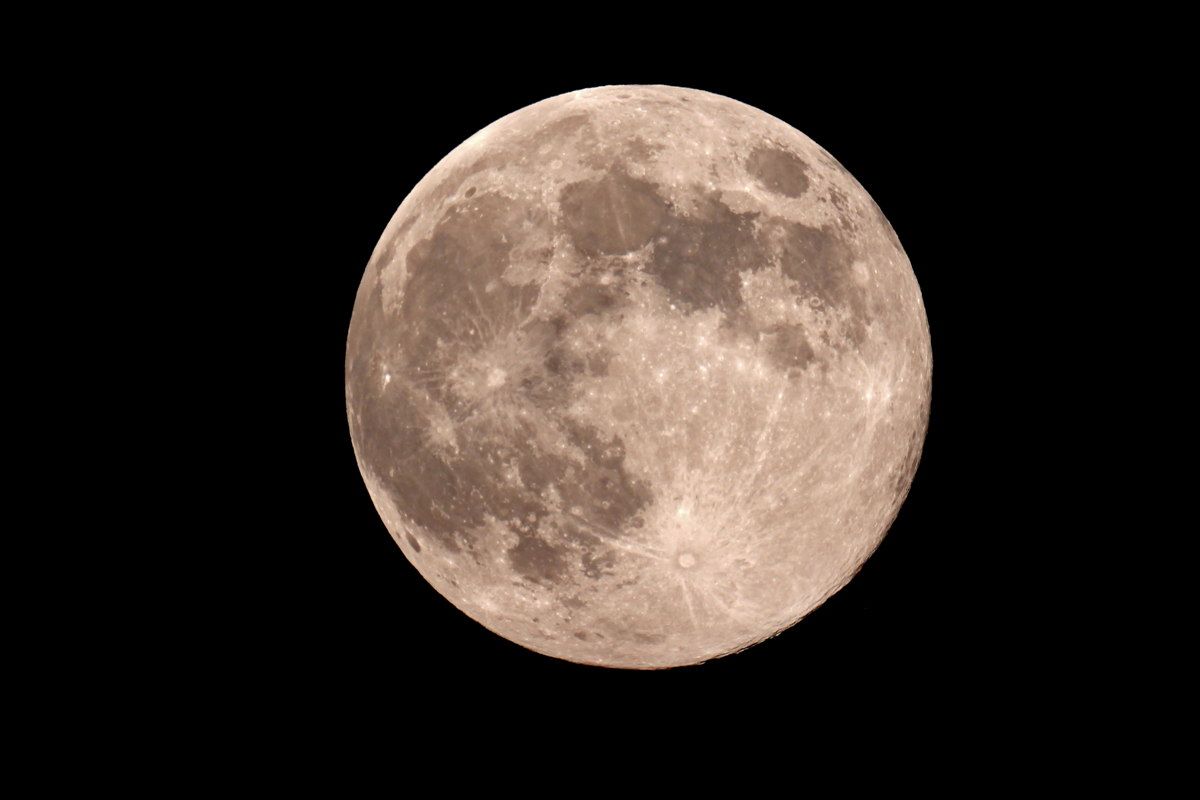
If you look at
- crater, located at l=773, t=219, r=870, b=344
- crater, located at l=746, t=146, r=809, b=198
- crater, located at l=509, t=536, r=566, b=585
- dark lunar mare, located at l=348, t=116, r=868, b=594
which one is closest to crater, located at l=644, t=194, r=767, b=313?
dark lunar mare, located at l=348, t=116, r=868, b=594

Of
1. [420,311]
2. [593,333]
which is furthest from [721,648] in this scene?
[420,311]

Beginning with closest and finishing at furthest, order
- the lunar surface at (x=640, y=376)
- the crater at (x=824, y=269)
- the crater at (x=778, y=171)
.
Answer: the lunar surface at (x=640, y=376), the crater at (x=824, y=269), the crater at (x=778, y=171)

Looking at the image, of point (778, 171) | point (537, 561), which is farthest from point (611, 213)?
point (537, 561)

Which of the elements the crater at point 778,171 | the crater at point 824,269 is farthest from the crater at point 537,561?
the crater at point 778,171

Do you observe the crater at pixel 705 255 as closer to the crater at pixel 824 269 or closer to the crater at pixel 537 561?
the crater at pixel 824 269

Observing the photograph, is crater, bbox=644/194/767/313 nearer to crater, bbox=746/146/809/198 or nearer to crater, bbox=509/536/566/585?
crater, bbox=746/146/809/198

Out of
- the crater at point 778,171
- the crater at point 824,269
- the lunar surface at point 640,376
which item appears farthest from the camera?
the crater at point 778,171

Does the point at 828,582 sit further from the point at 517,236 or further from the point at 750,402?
the point at 517,236

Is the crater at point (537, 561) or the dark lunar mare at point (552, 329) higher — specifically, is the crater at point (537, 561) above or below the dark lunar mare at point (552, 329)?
below

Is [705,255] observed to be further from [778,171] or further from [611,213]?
[778,171]
